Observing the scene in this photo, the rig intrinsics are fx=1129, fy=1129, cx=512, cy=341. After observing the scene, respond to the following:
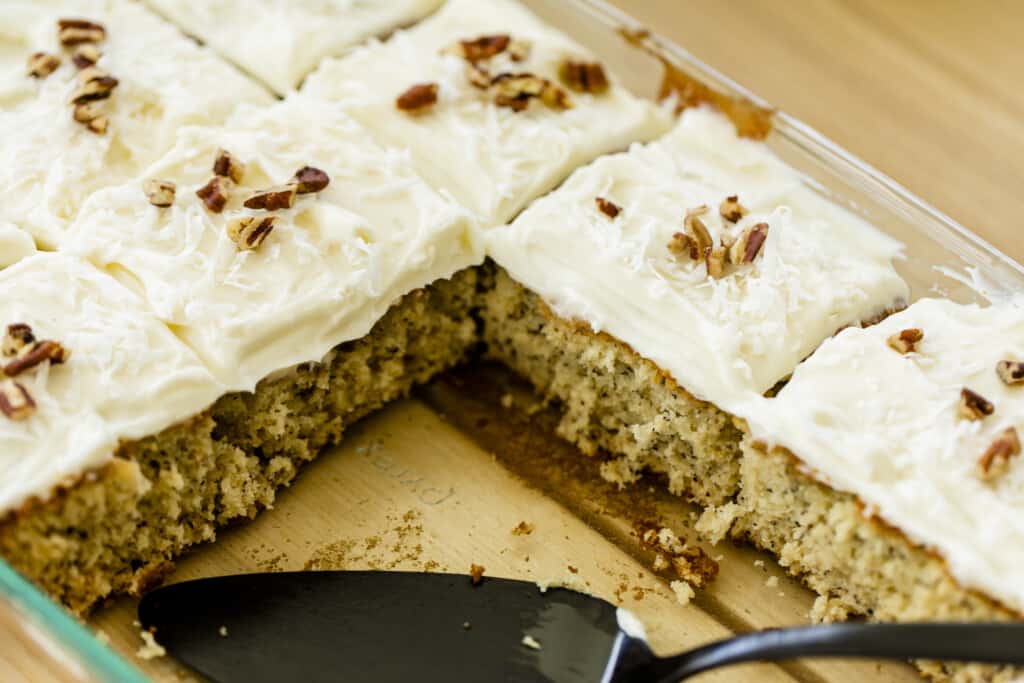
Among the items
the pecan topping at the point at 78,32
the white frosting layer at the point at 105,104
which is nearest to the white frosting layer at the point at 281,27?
the white frosting layer at the point at 105,104

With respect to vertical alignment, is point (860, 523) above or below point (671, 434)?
above

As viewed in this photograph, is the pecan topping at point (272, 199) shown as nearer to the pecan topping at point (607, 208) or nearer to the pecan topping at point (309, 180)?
the pecan topping at point (309, 180)

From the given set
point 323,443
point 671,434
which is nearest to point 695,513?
point 671,434

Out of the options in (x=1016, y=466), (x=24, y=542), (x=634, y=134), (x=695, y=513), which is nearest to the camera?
(x=24, y=542)

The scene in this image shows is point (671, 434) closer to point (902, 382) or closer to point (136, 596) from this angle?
point (902, 382)

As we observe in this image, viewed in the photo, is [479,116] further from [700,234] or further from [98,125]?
[98,125]
